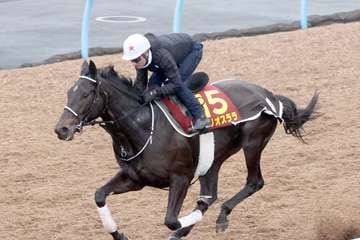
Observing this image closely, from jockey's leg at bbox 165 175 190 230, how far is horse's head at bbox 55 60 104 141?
887 mm

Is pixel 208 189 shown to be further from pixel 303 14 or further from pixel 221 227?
pixel 303 14

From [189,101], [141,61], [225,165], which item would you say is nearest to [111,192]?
[189,101]

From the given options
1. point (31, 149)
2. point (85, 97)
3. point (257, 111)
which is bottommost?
point (31, 149)

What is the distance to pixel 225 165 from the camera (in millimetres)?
10969

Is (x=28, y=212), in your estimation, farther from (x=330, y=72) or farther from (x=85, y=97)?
(x=330, y=72)

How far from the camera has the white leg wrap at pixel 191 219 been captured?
330 inches

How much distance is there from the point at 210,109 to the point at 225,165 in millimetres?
2352

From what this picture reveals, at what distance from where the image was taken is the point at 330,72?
1448cm

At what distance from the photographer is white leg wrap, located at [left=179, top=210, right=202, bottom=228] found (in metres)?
8.39

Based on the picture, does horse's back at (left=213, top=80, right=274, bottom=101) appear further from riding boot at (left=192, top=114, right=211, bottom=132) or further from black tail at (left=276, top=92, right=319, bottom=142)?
riding boot at (left=192, top=114, right=211, bottom=132)

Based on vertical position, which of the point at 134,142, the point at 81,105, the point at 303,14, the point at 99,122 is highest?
the point at 81,105

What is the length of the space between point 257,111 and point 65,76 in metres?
5.62

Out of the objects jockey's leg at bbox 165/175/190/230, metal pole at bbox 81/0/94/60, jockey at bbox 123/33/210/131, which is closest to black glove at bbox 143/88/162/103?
jockey at bbox 123/33/210/131

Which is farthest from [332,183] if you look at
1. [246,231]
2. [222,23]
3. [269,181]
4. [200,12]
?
[200,12]
